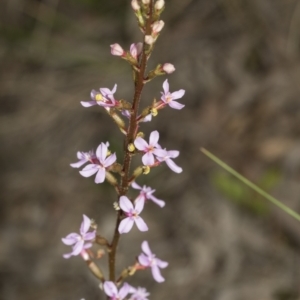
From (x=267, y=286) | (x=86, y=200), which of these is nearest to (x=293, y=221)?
(x=267, y=286)

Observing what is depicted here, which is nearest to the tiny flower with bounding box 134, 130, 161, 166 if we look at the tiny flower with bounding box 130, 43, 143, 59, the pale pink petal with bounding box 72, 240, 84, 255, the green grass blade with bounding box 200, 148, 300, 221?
the tiny flower with bounding box 130, 43, 143, 59

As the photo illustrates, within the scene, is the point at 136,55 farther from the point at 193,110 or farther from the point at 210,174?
the point at 193,110

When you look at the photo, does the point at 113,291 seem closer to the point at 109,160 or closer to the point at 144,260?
the point at 144,260

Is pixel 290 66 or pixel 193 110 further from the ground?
pixel 290 66

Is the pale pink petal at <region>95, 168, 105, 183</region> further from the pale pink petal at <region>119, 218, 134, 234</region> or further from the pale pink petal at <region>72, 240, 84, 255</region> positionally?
the pale pink petal at <region>72, 240, 84, 255</region>

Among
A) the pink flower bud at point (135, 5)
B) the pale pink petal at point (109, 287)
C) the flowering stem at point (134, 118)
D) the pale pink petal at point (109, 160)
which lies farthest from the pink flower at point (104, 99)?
the pale pink petal at point (109, 287)

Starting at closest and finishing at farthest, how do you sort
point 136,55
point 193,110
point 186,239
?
1. point 136,55
2. point 186,239
3. point 193,110

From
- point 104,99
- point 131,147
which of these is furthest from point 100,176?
point 104,99
